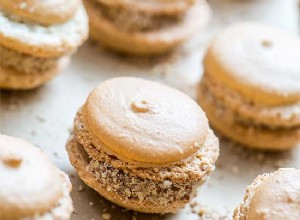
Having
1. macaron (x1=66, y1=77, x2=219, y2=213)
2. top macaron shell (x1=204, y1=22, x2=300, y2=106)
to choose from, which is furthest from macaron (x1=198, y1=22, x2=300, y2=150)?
macaron (x1=66, y1=77, x2=219, y2=213)

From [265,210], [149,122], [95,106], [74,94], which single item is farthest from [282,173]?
[74,94]

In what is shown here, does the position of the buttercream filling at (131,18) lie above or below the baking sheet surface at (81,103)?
above

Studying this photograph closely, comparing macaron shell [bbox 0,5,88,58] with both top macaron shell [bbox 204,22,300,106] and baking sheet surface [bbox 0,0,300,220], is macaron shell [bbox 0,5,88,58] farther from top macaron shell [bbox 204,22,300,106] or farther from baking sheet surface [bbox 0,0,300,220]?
top macaron shell [bbox 204,22,300,106]

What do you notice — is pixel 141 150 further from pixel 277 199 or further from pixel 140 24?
pixel 140 24

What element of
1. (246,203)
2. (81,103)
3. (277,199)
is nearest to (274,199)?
(277,199)

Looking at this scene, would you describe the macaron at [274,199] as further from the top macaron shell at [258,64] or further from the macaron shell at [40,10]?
the macaron shell at [40,10]

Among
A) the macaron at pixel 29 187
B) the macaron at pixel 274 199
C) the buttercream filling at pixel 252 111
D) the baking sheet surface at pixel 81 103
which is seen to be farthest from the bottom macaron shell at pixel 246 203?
the macaron at pixel 29 187

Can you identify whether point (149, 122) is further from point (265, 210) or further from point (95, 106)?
point (265, 210)

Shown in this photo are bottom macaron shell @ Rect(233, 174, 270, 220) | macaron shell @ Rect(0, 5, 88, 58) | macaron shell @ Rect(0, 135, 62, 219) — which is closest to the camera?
macaron shell @ Rect(0, 135, 62, 219)
